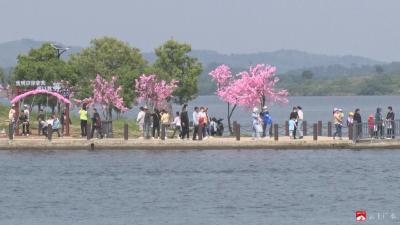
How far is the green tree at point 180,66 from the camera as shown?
292ft

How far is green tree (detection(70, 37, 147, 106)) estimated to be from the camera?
85562 millimetres

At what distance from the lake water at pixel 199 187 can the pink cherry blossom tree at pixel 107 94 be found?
24.3 meters

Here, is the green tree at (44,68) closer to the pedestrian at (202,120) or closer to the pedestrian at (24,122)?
the pedestrian at (24,122)

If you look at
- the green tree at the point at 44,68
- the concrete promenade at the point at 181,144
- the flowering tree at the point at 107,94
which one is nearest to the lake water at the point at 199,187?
the concrete promenade at the point at 181,144

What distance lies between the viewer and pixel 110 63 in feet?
299

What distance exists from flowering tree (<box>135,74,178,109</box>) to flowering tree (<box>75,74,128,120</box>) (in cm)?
162

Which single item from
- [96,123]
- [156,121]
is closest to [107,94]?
[96,123]

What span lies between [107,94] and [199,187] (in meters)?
40.2

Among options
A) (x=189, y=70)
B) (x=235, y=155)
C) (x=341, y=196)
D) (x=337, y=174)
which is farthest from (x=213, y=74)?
(x=341, y=196)

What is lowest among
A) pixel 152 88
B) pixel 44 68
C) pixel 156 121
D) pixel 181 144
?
pixel 181 144

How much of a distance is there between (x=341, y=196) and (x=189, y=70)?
165ft

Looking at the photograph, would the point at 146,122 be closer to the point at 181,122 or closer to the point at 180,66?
the point at 181,122

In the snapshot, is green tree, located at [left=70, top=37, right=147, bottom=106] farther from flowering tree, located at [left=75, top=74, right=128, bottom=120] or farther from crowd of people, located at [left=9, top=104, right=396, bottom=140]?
crowd of people, located at [left=9, top=104, right=396, bottom=140]

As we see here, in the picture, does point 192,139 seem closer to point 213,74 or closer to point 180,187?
point 180,187
